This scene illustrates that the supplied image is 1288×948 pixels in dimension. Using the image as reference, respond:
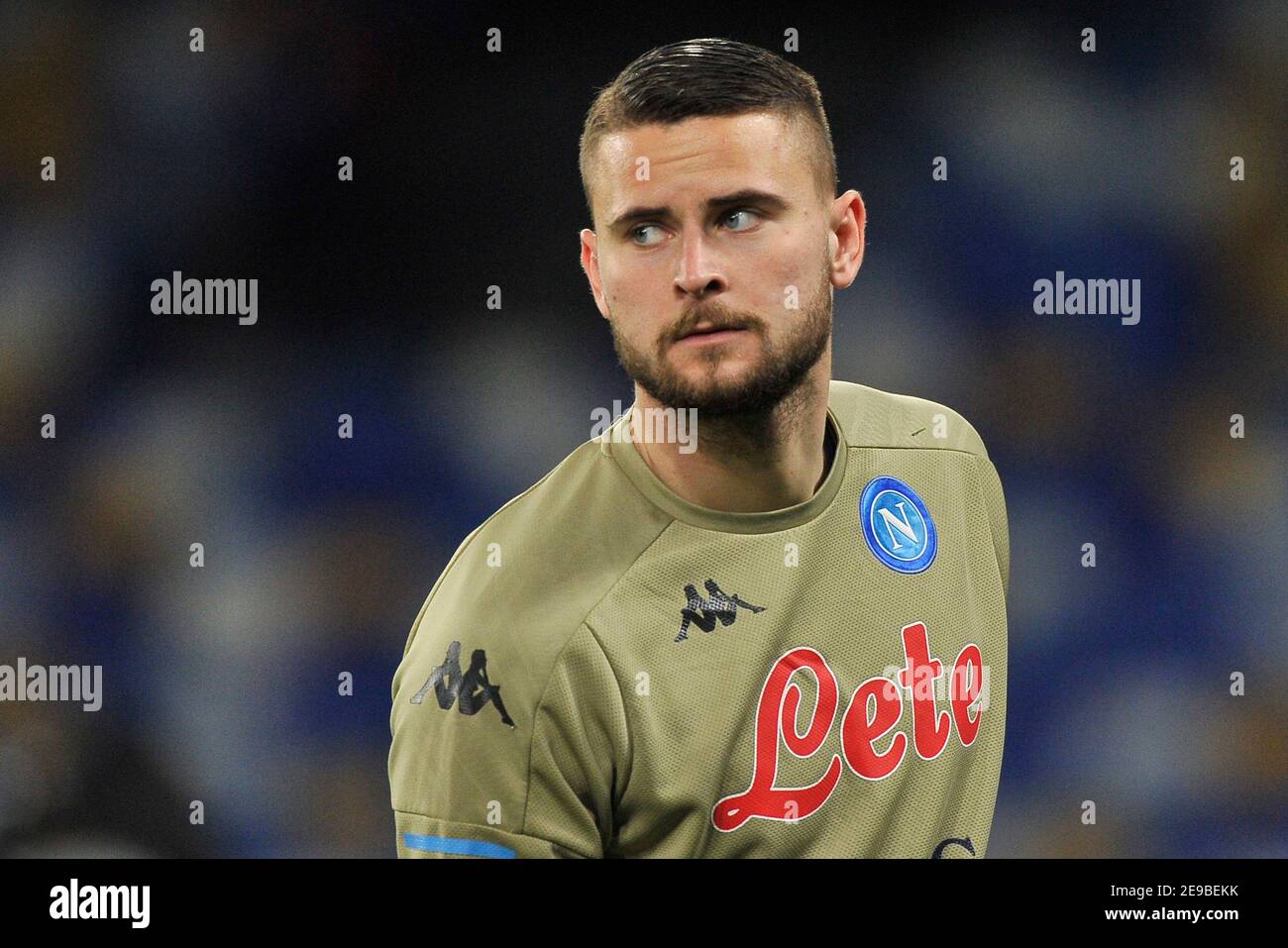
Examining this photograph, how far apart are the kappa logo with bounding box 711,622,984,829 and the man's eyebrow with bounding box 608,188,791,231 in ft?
2.51

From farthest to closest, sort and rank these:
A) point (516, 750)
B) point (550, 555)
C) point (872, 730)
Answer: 1. point (872, 730)
2. point (550, 555)
3. point (516, 750)

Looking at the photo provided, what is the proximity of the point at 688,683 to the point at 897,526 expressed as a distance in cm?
60

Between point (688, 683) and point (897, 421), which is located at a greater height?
point (897, 421)

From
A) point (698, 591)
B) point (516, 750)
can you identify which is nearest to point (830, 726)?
point (698, 591)

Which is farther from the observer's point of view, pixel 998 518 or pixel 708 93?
pixel 998 518

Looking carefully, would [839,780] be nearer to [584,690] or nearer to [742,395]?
[584,690]

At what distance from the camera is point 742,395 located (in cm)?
247

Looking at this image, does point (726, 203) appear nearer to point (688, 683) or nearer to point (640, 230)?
point (640, 230)

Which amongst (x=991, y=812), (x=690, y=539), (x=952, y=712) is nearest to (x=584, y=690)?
(x=690, y=539)

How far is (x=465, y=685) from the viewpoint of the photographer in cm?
239

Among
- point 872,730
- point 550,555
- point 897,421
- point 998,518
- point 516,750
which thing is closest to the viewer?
point 516,750

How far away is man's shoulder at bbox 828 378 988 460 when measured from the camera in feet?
9.59

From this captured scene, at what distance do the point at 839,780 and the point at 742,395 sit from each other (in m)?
0.69

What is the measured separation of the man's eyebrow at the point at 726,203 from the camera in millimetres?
2393
